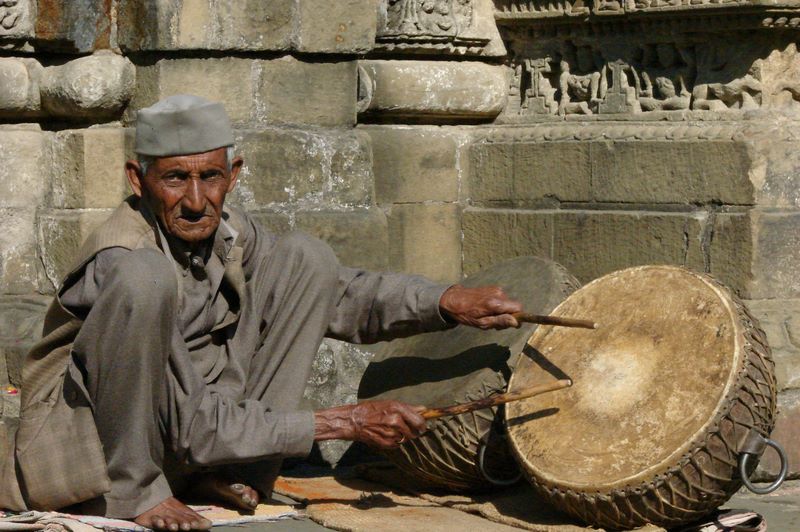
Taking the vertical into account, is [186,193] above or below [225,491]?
above

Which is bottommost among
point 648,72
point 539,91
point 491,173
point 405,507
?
point 405,507

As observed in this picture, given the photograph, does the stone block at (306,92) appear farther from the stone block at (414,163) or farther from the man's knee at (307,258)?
the man's knee at (307,258)

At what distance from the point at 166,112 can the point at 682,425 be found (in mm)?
1536

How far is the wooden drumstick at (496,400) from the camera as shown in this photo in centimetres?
400

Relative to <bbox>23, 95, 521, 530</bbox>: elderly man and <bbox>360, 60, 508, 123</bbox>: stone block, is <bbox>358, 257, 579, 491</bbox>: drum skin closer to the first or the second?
<bbox>23, 95, 521, 530</bbox>: elderly man

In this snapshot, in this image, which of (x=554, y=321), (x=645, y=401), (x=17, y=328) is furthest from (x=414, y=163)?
(x=645, y=401)

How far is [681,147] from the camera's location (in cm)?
484

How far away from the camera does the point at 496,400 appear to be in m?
4.03

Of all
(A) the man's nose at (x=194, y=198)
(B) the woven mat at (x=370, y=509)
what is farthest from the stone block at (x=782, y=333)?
(A) the man's nose at (x=194, y=198)

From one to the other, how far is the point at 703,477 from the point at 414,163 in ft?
7.18

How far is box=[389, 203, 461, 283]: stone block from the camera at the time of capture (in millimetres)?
Answer: 5570

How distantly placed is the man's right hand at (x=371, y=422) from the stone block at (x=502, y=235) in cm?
151

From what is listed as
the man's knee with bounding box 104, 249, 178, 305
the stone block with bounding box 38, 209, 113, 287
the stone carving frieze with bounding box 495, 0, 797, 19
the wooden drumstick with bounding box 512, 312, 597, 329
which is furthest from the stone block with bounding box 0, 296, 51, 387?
the stone carving frieze with bounding box 495, 0, 797, 19

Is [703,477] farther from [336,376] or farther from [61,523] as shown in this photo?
[336,376]
